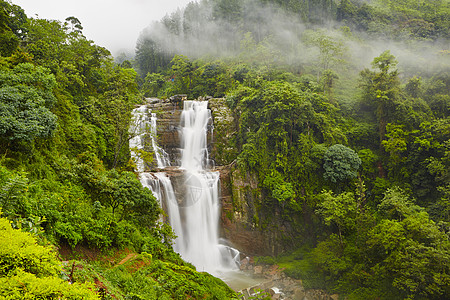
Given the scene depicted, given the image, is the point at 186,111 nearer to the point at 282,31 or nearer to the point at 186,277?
the point at 186,277

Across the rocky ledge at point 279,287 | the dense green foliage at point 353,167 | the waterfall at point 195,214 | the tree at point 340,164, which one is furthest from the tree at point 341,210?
the waterfall at point 195,214

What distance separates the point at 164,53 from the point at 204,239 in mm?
46648

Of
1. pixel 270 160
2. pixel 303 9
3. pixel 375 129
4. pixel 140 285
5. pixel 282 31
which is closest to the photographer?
pixel 140 285

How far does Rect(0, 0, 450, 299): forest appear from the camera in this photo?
6488 millimetres

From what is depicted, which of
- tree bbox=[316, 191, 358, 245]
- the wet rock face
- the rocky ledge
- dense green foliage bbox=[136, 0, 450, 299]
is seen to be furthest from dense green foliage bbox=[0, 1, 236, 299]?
dense green foliage bbox=[136, 0, 450, 299]

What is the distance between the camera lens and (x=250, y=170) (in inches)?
832

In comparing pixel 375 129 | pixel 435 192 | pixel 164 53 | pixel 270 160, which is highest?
pixel 164 53

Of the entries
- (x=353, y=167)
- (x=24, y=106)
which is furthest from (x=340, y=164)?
(x=24, y=106)


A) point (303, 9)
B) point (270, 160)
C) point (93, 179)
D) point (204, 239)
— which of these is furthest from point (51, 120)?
point (303, 9)

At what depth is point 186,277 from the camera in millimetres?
7719

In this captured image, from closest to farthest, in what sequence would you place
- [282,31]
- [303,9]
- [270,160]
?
[270,160]
[282,31]
[303,9]

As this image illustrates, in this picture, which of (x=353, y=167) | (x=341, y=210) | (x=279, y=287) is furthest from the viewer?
(x=353, y=167)

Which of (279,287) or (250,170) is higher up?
(250,170)

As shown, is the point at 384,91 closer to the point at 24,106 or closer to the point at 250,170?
the point at 250,170
